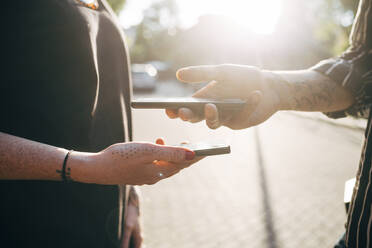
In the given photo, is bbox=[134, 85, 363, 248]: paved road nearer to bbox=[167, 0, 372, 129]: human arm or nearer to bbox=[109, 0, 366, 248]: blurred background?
bbox=[109, 0, 366, 248]: blurred background

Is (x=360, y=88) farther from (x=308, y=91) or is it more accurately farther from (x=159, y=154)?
(x=159, y=154)

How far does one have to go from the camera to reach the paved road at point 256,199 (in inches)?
138

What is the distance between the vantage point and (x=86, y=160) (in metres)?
1.00

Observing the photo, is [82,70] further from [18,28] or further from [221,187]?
[221,187]

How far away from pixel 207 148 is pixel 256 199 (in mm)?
3578

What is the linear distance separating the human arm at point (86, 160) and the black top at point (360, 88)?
698 millimetres

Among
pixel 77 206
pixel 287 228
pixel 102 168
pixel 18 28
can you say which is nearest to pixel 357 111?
pixel 102 168

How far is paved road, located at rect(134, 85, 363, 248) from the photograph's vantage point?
3.50 meters

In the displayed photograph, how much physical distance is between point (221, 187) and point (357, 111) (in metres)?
3.36

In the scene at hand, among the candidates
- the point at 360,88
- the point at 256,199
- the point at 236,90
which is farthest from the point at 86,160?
the point at 256,199

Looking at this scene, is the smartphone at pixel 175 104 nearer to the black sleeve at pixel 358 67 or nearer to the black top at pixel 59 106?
the black top at pixel 59 106

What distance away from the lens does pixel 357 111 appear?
165 centimetres

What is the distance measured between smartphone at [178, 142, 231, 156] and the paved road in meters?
1.98

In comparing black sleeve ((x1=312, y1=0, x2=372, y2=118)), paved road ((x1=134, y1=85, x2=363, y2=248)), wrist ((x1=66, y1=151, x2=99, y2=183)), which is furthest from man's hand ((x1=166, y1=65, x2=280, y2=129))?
paved road ((x1=134, y1=85, x2=363, y2=248))
